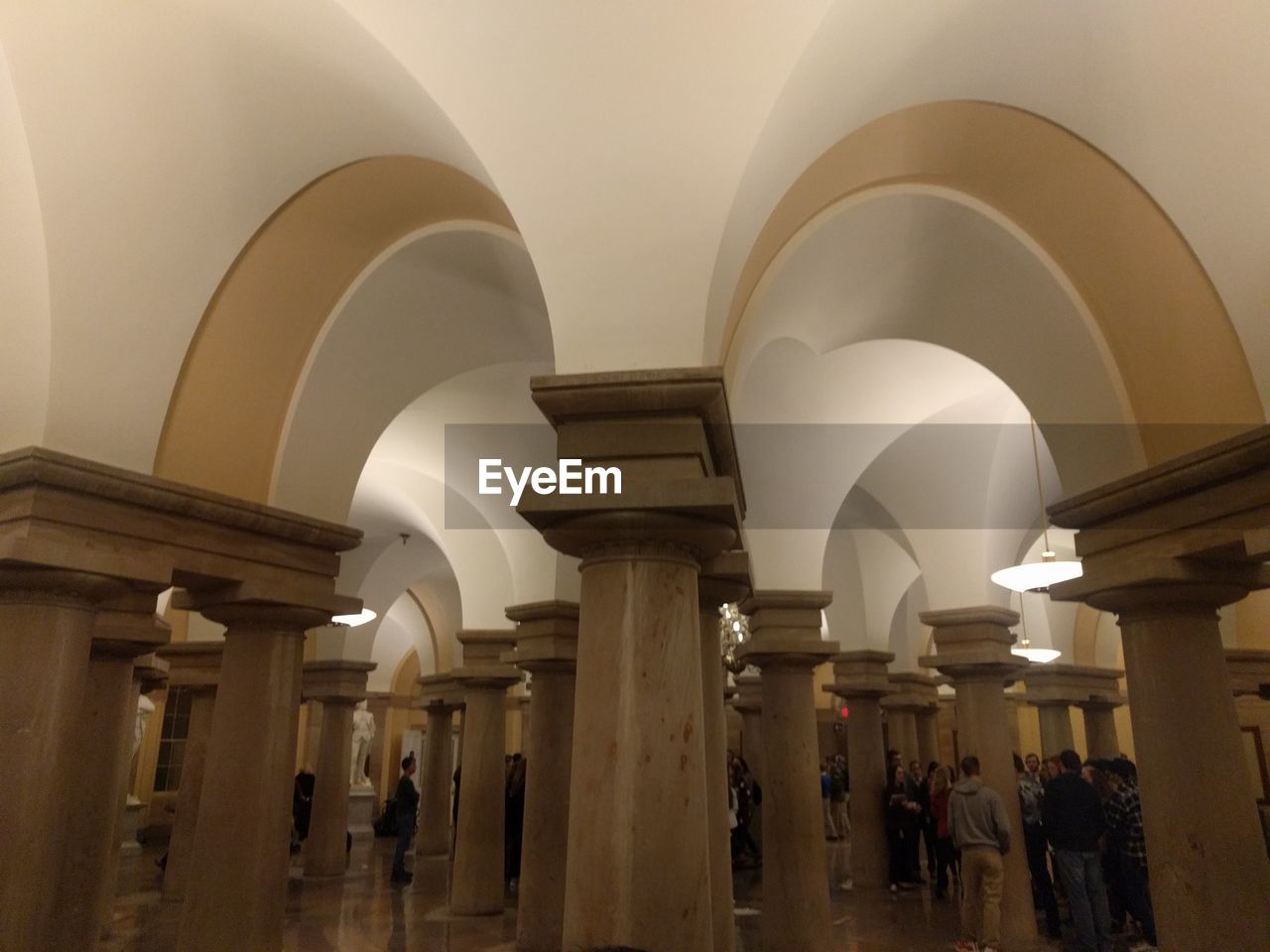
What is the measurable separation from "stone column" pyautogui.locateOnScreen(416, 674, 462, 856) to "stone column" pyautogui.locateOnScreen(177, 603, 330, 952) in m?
8.23

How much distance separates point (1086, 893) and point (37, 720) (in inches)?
274

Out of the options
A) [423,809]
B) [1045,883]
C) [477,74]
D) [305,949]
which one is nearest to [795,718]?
[1045,883]

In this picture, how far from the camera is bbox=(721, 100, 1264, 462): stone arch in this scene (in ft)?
15.5

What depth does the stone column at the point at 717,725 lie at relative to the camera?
5.10 meters

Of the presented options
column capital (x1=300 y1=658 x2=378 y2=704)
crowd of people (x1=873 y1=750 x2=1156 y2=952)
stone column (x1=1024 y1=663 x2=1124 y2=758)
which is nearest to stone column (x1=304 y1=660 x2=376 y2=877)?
column capital (x1=300 y1=658 x2=378 y2=704)

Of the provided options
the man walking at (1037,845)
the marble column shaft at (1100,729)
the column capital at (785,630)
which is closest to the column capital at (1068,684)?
the marble column shaft at (1100,729)

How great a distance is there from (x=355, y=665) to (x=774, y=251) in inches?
424

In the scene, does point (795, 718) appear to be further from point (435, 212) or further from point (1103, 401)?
point (435, 212)

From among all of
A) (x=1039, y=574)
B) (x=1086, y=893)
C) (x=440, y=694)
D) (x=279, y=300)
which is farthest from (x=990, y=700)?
(x=440, y=694)

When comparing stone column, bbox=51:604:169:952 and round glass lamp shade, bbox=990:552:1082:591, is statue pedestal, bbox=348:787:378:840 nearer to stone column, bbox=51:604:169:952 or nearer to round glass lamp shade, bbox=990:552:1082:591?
stone column, bbox=51:604:169:952

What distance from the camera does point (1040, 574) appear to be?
748 centimetres

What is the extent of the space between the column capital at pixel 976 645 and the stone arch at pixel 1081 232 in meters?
4.01

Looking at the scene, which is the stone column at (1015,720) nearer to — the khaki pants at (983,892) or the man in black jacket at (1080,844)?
the man in black jacket at (1080,844)

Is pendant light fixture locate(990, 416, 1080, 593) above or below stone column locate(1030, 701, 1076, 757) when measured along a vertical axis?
above
